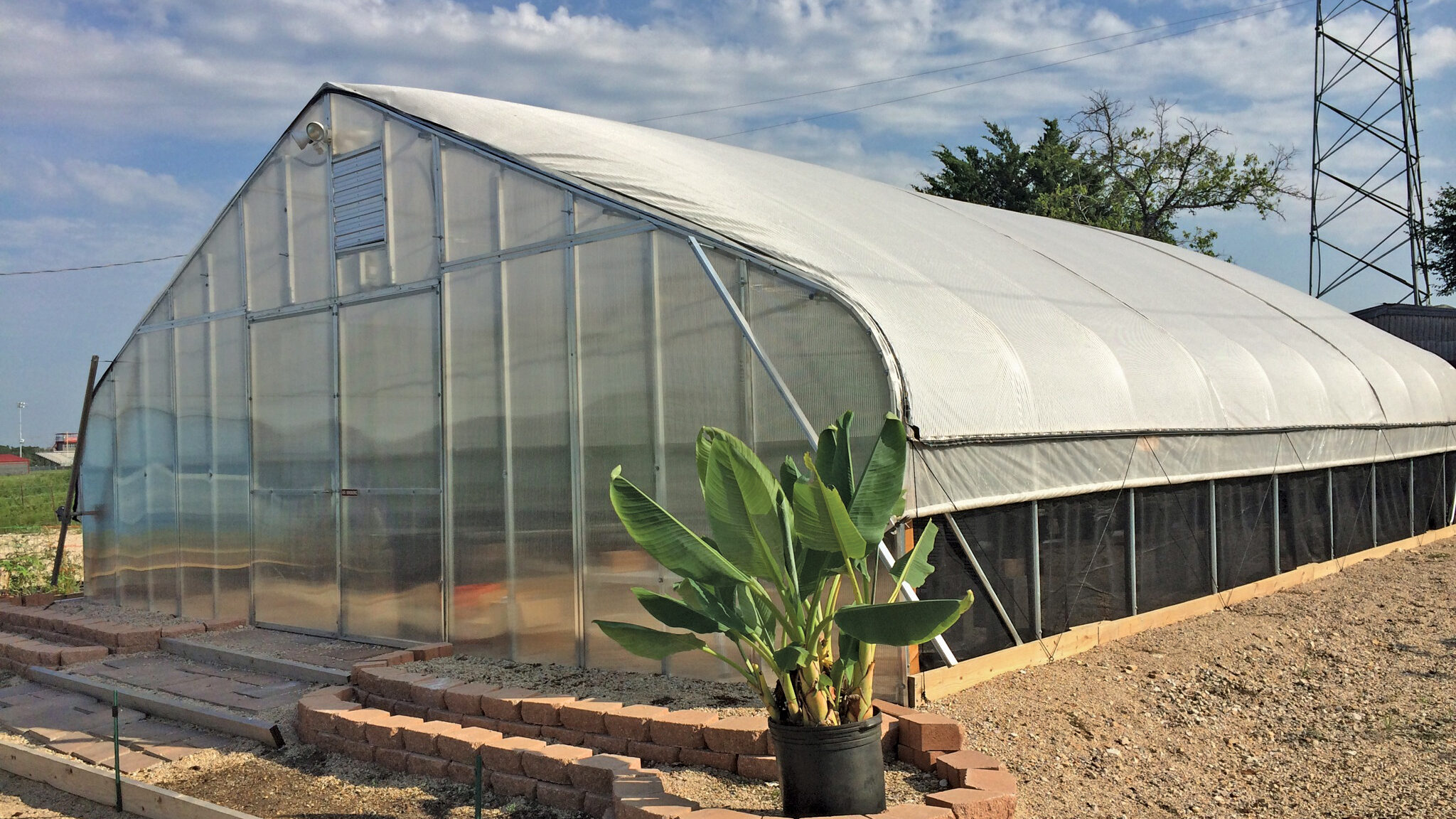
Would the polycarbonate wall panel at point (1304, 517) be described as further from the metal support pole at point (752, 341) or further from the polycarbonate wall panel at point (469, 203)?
the polycarbonate wall panel at point (469, 203)

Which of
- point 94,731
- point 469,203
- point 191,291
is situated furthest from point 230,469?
point 469,203

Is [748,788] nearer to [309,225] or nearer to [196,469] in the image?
[309,225]

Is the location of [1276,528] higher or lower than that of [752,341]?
lower

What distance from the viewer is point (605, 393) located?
8.33 metres

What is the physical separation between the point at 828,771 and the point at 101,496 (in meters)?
12.4

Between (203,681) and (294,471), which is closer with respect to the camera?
(203,681)

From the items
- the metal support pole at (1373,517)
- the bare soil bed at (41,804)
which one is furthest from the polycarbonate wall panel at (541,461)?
Result: the metal support pole at (1373,517)

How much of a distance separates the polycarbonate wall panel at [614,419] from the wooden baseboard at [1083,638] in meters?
2.03

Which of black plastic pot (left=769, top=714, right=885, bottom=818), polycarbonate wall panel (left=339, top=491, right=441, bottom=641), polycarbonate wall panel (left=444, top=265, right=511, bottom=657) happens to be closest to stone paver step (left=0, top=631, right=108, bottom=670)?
polycarbonate wall panel (left=339, top=491, right=441, bottom=641)

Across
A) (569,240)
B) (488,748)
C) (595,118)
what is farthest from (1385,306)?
(488,748)

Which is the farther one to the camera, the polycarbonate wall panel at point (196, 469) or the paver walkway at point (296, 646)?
the polycarbonate wall panel at point (196, 469)

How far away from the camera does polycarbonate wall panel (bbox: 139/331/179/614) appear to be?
505 inches

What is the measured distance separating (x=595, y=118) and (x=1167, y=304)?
699 cm

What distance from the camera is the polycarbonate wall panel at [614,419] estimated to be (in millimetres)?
8031
